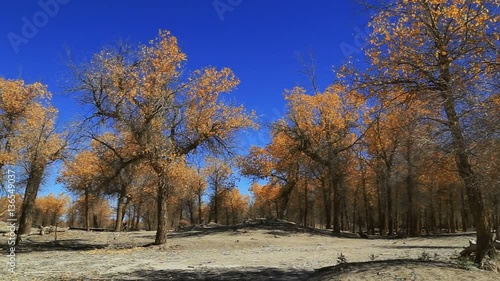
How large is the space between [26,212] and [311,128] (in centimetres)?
2207

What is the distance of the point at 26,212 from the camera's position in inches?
1078

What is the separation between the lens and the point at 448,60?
27.5 feet

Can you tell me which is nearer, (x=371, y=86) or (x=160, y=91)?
(x=371, y=86)

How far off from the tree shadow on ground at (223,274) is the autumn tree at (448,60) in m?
4.83

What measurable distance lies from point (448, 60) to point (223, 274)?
7977 millimetres

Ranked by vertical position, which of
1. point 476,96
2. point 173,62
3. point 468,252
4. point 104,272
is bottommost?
point 104,272

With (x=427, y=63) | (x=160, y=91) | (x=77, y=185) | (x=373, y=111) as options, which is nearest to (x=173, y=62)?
(x=160, y=91)

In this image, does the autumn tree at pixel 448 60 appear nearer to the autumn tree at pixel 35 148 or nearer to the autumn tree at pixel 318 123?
the autumn tree at pixel 318 123

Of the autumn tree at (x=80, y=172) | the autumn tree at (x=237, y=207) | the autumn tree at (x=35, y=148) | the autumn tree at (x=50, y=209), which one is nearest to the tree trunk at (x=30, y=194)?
the autumn tree at (x=35, y=148)

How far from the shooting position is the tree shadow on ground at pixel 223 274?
33.1ft

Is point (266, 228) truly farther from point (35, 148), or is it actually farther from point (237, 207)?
point (237, 207)

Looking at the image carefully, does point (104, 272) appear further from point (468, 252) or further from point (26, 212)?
point (26, 212)

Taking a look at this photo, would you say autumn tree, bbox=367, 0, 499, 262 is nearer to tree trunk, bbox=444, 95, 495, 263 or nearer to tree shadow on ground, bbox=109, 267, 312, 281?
tree trunk, bbox=444, 95, 495, 263

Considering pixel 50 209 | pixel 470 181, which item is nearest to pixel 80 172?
pixel 470 181
